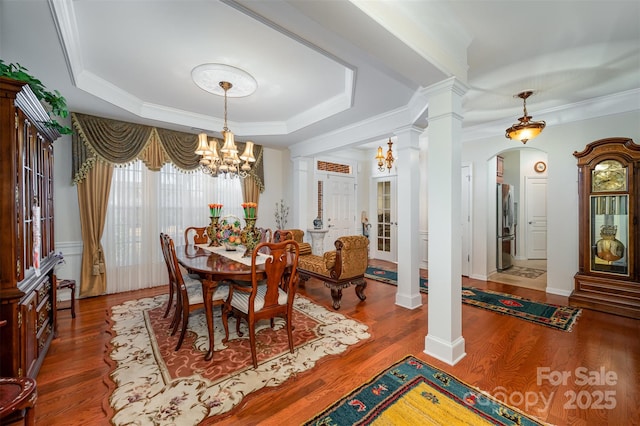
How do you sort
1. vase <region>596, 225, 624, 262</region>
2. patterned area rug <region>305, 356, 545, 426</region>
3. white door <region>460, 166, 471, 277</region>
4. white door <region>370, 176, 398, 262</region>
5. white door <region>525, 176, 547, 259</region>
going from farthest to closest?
white door <region>525, 176, 547, 259</region> < white door <region>370, 176, 398, 262</region> < white door <region>460, 166, 471, 277</region> < vase <region>596, 225, 624, 262</region> < patterned area rug <region>305, 356, 545, 426</region>

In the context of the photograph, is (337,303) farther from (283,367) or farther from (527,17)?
(527,17)

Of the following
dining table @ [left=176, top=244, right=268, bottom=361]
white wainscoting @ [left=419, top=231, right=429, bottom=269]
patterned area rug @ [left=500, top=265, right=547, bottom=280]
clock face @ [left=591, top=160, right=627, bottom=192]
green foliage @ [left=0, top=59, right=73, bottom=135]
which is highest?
green foliage @ [left=0, top=59, right=73, bottom=135]

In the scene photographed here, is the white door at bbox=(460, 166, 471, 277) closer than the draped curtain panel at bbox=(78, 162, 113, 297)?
No

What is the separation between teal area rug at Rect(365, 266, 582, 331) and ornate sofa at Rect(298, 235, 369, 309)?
1243 mm

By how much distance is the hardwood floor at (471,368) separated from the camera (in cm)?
174

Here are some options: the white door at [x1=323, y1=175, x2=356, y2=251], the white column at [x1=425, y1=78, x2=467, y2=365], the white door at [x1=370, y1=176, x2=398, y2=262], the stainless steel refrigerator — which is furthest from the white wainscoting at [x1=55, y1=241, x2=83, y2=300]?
the stainless steel refrigerator

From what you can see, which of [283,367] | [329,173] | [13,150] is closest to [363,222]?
[329,173]

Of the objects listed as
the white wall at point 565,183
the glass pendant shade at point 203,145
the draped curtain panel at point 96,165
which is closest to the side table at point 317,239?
the glass pendant shade at point 203,145

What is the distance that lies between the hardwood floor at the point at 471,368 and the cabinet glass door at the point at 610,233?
2.19 feet

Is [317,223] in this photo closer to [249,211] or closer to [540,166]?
[249,211]

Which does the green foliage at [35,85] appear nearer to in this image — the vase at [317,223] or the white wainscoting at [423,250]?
the vase at [317,223]

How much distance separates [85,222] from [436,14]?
15.7 feet

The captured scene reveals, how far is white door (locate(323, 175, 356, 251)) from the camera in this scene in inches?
246

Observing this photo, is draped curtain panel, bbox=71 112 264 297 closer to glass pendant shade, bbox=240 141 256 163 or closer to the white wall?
glass pendant shade, bbox=240 141 256 163
